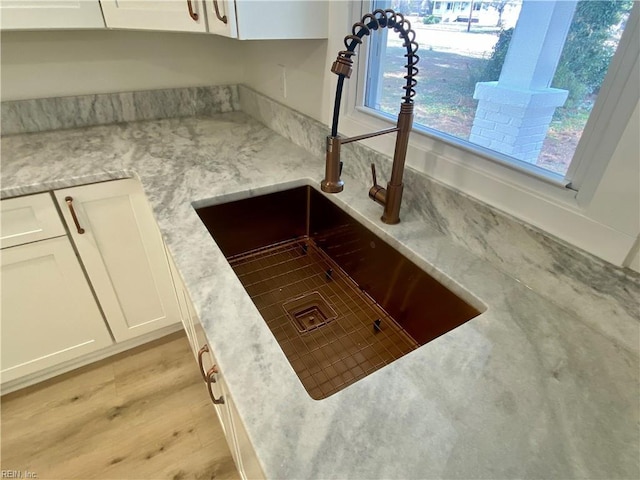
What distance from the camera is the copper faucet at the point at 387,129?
0.72 metres

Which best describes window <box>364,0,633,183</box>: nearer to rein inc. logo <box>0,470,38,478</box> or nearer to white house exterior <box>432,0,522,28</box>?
white house exterior <box>432,0,522,28</box>

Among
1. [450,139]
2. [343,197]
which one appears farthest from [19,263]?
[450,139]

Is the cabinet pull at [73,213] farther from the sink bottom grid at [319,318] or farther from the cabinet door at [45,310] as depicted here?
the sink bottom grid at [319,318]

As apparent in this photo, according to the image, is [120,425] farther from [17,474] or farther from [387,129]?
[387,129]

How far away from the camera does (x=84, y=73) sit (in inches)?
65.2

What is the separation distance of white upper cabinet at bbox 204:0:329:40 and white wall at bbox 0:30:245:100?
2.73 ft

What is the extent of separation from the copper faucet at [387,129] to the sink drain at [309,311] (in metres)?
0.30

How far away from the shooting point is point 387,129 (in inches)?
34.9

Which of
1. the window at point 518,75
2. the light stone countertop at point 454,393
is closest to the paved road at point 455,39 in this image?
the window at point 518,75

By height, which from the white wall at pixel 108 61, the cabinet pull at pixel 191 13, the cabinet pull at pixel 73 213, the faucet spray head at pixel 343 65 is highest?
the cabinet pull at pixel 191 13

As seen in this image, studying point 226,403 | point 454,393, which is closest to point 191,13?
point 226,403

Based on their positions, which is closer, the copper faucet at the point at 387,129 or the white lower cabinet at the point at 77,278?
the copper faucet at the point at 387,129

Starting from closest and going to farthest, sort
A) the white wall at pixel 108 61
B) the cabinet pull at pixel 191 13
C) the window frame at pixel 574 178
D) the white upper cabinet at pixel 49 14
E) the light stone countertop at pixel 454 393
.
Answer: the light stone countertop at pixel 454 393 < the window frame at pixel 574 178 < the cabinet pull at pixel 191 13 < the white upper cabinet at pixel 49 14 < the white wall at pixel 108 61

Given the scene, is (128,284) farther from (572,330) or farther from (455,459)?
(572,330)
